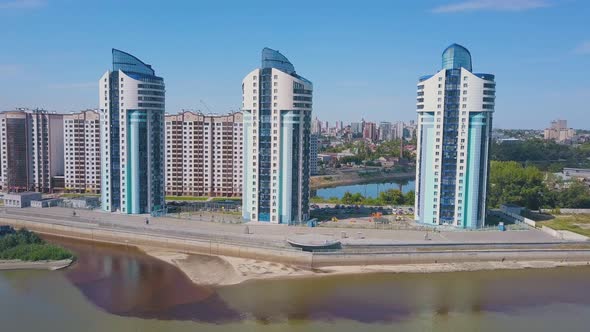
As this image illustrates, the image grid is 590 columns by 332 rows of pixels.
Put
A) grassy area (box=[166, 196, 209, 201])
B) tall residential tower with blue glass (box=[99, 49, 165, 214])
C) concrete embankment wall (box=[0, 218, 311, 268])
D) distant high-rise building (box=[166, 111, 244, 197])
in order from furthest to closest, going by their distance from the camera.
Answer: distant high-rise building (box=[166, 111, 244, 197]), grassy area (box=[166, 196, 209, 201]), tall residential tower with blue glass (box=[99, 49, 165, 214]), concrete embankment wall (box=[0, 218, 311, 268])

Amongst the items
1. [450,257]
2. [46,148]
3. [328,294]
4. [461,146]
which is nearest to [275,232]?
[328,294]

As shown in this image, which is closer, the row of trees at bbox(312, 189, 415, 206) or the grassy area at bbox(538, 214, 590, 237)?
the grassy area at bbox(538, 214, 590, 237)

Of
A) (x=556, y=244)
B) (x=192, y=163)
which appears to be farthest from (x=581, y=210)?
(x=192, y=163)

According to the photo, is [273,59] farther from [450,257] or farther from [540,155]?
[540,155]

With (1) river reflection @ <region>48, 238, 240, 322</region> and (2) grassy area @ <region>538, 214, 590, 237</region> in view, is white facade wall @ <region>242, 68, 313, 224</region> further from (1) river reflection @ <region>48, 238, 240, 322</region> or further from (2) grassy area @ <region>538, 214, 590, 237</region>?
(2) grassy area @ <region>538, 214, 590, 237</region>

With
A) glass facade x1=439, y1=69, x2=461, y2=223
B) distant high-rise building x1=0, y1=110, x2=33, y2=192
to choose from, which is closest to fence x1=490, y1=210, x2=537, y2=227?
glass facade x1=439, y1=69, x2=461, y2=223
